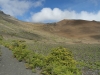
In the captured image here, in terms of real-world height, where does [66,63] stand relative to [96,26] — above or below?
below

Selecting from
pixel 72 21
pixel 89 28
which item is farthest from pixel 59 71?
pixel 72 21

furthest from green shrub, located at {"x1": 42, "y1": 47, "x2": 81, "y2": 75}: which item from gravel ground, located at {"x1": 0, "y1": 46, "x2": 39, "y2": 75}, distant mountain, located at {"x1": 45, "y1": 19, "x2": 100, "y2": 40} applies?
distant mountain, located at {"x1": 45, "y1": 19, "x2": 100, "y2": 40}

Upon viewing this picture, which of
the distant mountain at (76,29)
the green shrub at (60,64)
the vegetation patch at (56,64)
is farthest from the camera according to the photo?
the distant mountain at (76,29)

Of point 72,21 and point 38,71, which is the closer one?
point 38,71

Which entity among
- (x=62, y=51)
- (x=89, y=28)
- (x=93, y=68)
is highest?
(x=89, y=28)

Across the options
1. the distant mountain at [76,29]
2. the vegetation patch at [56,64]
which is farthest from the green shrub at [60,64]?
the distant mountain at [76,29]

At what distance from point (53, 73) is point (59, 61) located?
9.76 feet

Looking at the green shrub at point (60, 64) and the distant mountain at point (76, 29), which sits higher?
the distant mountain at point (76, 29)

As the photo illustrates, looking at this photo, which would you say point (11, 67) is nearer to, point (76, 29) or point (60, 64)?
point (60, 64)

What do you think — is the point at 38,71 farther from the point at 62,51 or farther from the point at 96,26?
the point at 96,26

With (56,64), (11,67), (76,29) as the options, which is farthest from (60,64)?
(76,29)

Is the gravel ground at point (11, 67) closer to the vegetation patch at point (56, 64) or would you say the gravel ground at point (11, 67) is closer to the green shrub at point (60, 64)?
the vegetation patch at point (56, 64)

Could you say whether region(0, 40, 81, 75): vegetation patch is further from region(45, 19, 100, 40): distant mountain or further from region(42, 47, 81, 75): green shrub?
region(45, 19, 100, 40): distant mountain

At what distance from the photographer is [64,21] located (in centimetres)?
10450
